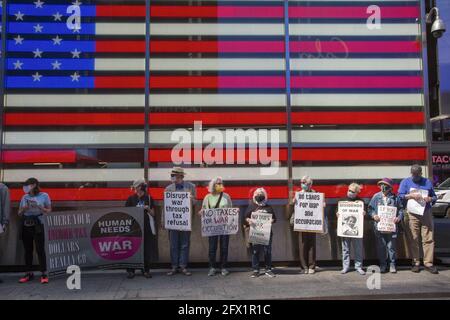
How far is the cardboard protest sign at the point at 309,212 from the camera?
9078 mm

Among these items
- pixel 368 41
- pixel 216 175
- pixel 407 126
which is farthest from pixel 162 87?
pixel 407 126

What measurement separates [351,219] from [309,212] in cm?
80

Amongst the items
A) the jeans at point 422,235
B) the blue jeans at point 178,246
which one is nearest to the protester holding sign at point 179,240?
the blue jeans at point 178,246

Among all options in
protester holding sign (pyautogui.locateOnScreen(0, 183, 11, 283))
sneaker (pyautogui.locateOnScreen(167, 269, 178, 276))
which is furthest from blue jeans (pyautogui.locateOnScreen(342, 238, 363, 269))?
protester holding sign (pyautogui.locateOnScreen(0, 183, 11, 283))

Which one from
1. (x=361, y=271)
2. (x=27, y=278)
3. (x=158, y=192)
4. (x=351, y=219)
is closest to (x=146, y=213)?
(x=158, y=192)

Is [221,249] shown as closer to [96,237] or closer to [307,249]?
[307,249]

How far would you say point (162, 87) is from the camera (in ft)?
33.3

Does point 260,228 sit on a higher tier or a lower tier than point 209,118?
lower

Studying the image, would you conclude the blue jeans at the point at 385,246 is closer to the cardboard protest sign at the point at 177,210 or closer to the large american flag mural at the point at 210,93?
the large american flag mural at the point at 210,93

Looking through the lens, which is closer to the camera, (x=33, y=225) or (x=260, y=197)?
(x=33, y=225)

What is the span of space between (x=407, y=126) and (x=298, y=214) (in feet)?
10.7

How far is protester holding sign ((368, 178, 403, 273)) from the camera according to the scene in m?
9.05

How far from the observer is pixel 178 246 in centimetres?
917

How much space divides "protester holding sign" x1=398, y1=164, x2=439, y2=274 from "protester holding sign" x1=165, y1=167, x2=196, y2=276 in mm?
4050
